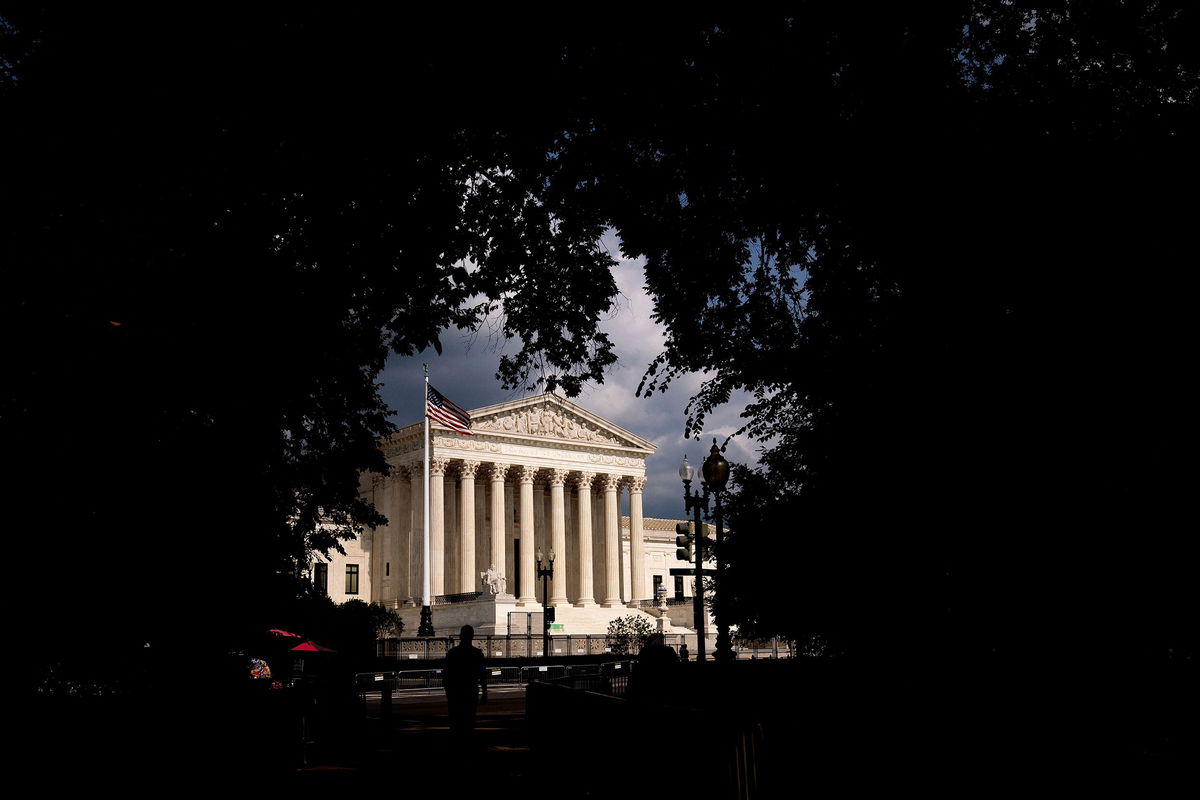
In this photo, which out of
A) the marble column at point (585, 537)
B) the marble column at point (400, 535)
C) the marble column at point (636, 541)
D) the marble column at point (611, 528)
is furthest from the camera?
the marble column at point (636, 541)

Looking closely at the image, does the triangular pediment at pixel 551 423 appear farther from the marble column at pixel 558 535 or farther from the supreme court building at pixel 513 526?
the marble column at pixel 558 535

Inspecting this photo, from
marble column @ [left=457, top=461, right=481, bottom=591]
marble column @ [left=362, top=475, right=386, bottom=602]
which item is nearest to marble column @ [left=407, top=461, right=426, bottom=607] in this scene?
marble column @ [left=362, top=475, right=386, bottom=602]

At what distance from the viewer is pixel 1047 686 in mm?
6738

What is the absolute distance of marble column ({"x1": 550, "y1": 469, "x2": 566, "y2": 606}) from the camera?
68.6m

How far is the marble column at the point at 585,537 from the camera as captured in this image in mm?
70500

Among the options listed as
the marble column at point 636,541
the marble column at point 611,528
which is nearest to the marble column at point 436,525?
the marble column at point 611,528

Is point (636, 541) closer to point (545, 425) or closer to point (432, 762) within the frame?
point (545, 425)

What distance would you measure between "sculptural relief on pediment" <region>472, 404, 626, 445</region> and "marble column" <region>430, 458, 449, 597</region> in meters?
4.59

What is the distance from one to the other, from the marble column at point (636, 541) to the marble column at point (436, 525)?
17.5 meters


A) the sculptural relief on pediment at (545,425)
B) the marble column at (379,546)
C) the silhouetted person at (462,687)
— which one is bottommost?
the silhouetted person at (462,687)

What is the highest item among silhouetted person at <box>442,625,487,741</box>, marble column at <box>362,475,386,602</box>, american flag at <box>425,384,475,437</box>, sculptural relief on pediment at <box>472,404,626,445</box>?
sculptural relief on pediment at <box>472,404,626,445</box>

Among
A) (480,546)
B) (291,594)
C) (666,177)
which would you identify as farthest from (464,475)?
(666,177)

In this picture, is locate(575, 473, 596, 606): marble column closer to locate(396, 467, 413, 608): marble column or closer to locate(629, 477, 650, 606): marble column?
locate(629, 477, 650, 606): marble column

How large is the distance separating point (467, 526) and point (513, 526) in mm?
8204
